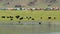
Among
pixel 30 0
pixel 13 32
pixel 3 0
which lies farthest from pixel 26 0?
pixel 13 32

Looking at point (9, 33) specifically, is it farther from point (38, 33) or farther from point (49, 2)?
point (49, 2)

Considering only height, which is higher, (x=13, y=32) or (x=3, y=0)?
(x=3, y=0)

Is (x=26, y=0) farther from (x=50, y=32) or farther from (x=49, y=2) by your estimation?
(x=50, y=32)

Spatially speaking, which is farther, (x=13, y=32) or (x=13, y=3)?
(x=13, y=3)

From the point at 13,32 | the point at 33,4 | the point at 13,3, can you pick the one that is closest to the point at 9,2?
the point at 13,3

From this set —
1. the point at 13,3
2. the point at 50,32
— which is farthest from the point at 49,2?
the point at 50,32

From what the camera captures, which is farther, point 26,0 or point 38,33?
point 26,0

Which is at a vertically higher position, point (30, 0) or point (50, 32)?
point (30, 0)
